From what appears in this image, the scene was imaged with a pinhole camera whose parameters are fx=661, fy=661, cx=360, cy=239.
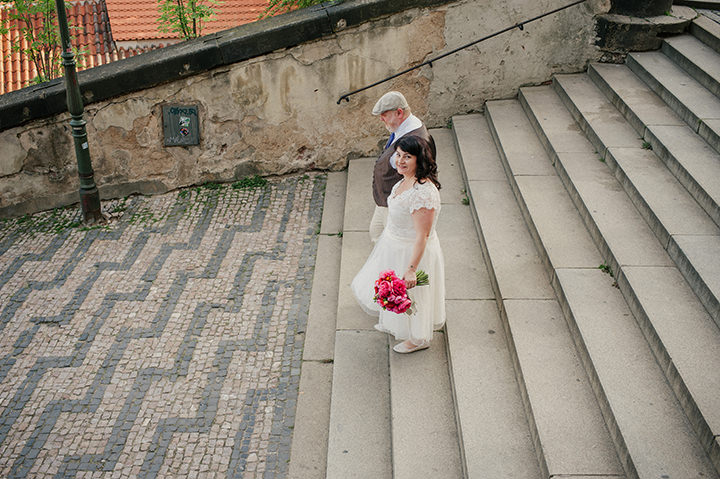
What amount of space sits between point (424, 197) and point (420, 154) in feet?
0.91

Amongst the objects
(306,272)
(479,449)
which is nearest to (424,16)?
(306,272)

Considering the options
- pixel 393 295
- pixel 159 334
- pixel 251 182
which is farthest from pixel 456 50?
pixel 159 334

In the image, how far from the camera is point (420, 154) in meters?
4.25

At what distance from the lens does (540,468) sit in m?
3.80

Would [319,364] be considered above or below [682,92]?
below

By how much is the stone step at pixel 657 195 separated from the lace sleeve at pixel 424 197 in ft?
6.00

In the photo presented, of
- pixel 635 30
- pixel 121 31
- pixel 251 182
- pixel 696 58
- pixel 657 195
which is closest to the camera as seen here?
pixel 657 195

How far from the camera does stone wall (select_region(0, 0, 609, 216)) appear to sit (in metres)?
7.22

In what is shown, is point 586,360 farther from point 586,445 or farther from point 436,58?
point 436,58

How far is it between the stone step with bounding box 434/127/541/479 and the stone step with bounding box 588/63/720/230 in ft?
5.77

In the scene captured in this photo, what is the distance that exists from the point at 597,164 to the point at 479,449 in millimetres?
3299

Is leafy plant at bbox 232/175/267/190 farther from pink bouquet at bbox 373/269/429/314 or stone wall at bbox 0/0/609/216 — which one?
pink bouquet at bbox 373/269/429/314

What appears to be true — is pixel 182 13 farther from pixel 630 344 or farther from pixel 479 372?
pixel 630 344

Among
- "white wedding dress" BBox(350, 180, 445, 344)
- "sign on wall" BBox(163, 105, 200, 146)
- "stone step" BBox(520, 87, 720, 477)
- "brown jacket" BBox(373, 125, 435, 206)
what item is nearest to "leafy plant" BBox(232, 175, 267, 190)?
"sign on wall" BBox(163, 105, 200, 146)
